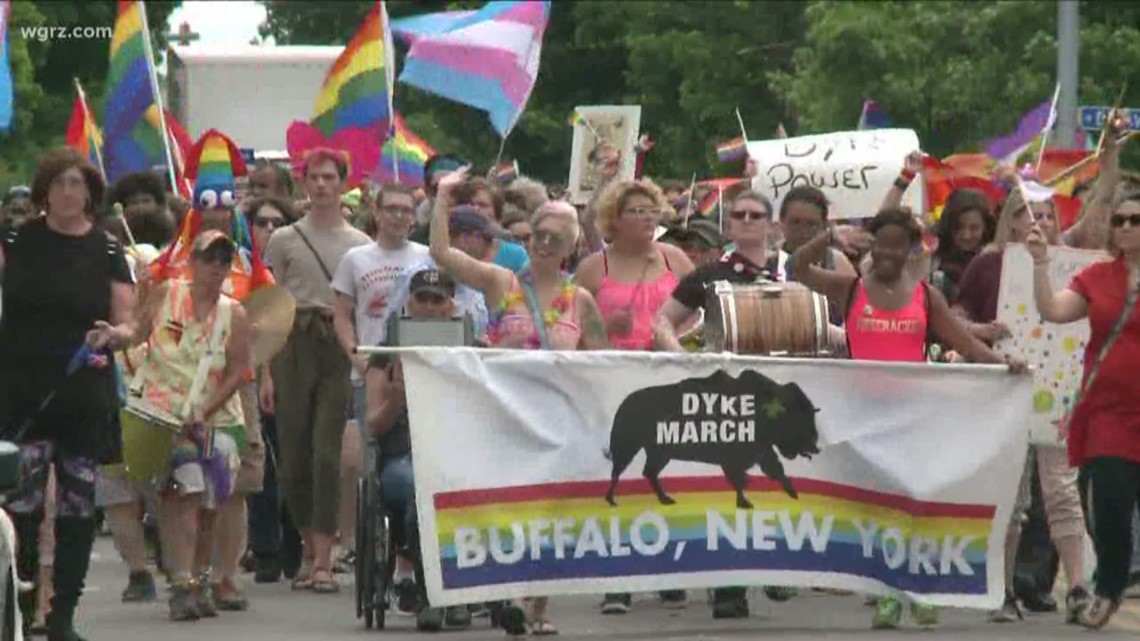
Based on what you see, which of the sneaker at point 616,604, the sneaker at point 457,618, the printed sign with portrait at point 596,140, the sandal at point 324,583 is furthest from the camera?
the printed sign with portrait at point 596,140

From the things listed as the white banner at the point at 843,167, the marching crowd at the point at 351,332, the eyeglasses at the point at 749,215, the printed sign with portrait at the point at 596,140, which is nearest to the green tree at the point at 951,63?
the printed sign with portrait at the point at 596,140

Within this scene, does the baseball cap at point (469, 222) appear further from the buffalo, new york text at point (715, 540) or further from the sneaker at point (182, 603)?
the buffalo, new york text at point (715, 540)

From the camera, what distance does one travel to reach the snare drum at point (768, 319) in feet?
48.0

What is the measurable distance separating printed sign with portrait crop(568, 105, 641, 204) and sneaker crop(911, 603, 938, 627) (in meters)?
8.37

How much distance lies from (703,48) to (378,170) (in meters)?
31.9

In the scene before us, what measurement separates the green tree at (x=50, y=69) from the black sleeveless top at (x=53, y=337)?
31688 mm

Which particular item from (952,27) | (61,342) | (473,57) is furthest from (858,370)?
(952,27)

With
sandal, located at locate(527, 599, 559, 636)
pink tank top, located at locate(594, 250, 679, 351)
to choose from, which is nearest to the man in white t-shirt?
pink tank top, located at locate(594, 250, 679, 351)

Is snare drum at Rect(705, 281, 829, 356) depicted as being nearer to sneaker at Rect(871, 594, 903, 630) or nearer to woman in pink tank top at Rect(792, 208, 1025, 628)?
woman in pink tank top at Rect(792, 208, 1025, 628)

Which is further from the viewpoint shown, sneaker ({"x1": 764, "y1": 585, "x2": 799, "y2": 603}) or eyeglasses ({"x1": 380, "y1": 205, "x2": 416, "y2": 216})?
eyeglasses ({"x1": 380, "y1": 205, "x2": 416, "y2": 216})

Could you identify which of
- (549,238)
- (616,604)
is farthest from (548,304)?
(616,604)

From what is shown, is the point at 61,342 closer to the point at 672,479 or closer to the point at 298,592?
the point at 672,479

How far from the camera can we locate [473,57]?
875 inches

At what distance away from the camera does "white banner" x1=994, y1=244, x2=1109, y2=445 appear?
1545cm
